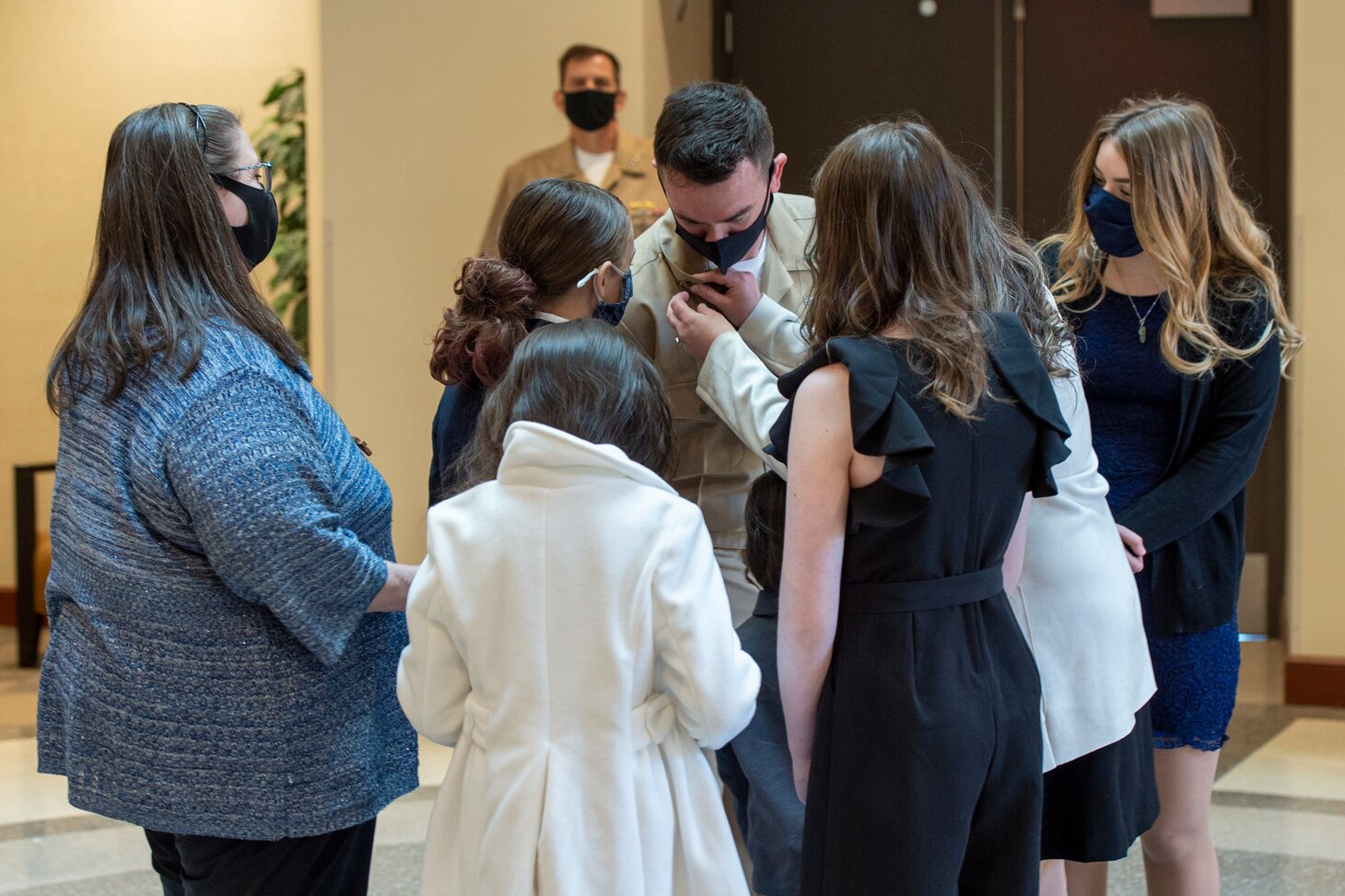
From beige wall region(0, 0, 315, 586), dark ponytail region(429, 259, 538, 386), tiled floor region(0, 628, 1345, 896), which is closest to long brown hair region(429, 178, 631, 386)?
dark ponytail region(429, 259, 538, 386)

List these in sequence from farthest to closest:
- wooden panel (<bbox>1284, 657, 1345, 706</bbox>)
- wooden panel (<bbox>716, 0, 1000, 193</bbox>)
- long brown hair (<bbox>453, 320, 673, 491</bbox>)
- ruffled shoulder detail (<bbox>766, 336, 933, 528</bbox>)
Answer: wooden panel (<bbox>716, 0, 1000, 193</bbox>) < wooden panel (<bbox>1284, 657, 1345, 706</bbox>) < long brown hair (<bbox>453, 320, 673, 491</bbox>) < ruffled shoulder detail (<bbox>766, 336, 933, 528</bbox>)

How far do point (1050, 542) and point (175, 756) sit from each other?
1198 mm

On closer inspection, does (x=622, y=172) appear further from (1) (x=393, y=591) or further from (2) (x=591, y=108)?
(1) (x=393, y=591)

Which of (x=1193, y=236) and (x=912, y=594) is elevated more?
(x=1193, y=236)

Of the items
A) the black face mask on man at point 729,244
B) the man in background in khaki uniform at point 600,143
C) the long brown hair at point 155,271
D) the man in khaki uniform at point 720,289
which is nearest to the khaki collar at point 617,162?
the man in background in khaki uniform at point 600,143

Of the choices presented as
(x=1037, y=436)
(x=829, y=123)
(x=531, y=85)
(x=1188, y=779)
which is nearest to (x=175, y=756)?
(x=1037, y=436)

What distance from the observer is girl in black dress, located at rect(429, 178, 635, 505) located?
6.17ft

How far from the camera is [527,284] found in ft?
6.23

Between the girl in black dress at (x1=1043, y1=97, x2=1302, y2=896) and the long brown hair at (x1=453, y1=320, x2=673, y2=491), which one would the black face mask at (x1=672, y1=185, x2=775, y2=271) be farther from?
the girl in black dress at (x1=1043, y1=97, x2=1302, y2=896)

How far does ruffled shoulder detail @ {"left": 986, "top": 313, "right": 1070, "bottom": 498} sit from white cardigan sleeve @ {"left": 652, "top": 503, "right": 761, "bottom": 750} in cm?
41

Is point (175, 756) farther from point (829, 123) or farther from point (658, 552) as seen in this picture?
point (829, 123)

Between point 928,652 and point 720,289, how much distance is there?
0.70 metres

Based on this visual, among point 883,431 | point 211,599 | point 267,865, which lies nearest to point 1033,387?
point 883,431

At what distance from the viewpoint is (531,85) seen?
477 centimetres
